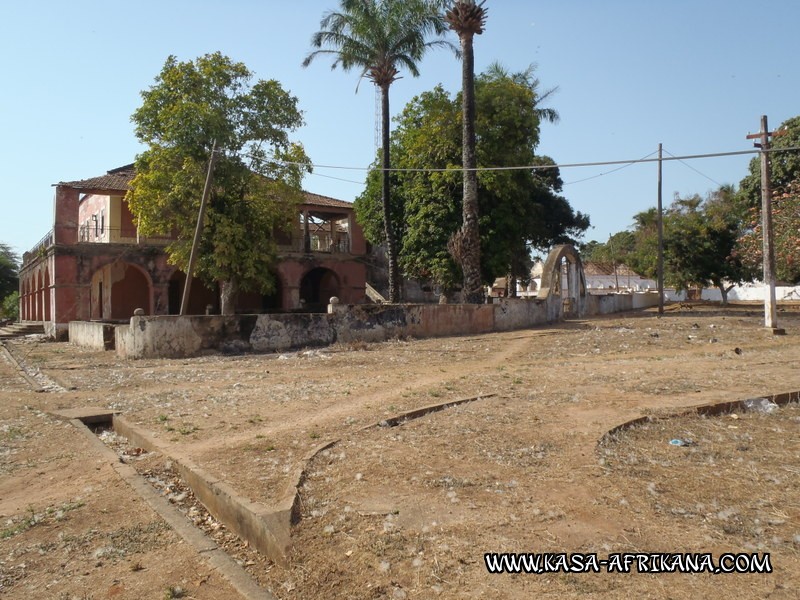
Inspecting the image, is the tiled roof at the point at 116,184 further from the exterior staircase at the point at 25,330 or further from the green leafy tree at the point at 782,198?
the green leafy tree at the point at 782,198

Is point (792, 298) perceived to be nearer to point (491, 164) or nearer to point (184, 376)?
point (491, 164)

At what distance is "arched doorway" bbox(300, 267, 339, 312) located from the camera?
33.2 metres

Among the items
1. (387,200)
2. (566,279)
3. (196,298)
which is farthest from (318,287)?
(566,279)

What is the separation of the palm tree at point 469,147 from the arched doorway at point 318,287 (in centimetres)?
1200

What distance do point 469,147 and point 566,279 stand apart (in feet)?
29.0

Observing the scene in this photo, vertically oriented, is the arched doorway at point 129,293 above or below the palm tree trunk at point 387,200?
below

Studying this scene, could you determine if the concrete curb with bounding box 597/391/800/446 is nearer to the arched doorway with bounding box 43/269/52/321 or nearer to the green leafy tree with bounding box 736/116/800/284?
the green leafy tree with bounding box 736/116/800/284

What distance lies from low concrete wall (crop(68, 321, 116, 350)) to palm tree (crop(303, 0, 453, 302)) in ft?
34.6

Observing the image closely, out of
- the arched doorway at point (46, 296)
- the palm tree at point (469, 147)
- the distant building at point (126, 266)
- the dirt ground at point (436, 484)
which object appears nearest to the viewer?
the dirt ground at point (436, 484)

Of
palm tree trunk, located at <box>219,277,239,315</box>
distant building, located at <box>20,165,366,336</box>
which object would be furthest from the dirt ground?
distant building, located at <box>20,165,366,336</box>

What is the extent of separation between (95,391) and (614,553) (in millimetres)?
9527

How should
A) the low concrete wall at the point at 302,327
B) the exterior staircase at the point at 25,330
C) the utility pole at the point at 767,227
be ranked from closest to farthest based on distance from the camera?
1. the low concrete wall at the point at 302,327
2. the utility pole at the point at 767,227
3. the exterior staircase at the point at 25,330

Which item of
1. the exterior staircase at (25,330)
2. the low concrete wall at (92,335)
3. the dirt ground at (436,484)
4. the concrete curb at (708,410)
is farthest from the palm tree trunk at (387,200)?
the concrete curb at (708,410)

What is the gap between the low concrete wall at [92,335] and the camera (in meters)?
18.0
